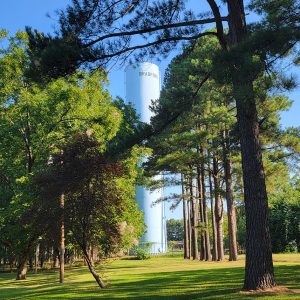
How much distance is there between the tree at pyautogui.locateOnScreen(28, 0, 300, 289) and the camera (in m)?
8.70

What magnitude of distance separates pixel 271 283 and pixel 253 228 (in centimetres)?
120

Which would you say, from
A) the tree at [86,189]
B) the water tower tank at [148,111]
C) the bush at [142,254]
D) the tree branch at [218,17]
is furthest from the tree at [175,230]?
the tree branch at [218,17]

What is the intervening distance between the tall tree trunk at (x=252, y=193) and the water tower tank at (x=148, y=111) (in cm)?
4730

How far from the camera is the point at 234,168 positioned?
2998cm

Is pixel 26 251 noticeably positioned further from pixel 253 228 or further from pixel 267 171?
pixel 253 228

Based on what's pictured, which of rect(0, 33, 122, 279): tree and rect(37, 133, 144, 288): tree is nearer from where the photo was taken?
rect(37, 133, 144, 288): tree

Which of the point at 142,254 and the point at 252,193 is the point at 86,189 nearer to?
the point at 252,193

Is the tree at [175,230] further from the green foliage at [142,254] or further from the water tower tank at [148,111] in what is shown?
the green foliage at [142,254]

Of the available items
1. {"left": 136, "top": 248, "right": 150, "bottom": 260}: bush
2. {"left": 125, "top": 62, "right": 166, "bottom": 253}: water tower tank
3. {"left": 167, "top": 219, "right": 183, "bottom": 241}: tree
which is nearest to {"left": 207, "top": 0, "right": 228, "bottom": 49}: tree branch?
{"left": 136, "top": 248, "right": 150, "bottom": 260}: bush

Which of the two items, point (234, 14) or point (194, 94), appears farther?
point (194, 94)

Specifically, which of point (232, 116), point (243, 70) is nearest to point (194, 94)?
point (243, 70)

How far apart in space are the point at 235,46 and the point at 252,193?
324 cm

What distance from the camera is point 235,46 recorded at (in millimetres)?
8812

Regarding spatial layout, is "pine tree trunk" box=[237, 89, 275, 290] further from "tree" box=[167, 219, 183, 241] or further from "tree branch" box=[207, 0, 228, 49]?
"tree" box=[167, 219, 183, 241]
